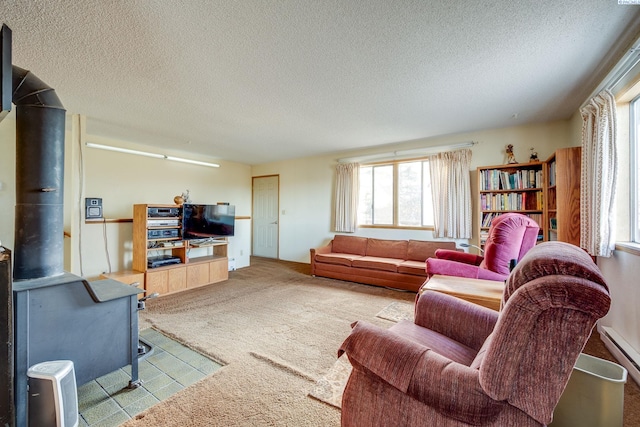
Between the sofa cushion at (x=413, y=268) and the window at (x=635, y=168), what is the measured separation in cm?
202

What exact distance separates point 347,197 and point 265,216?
7.99 feet

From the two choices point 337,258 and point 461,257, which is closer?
point 461,257

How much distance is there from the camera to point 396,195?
4828mm

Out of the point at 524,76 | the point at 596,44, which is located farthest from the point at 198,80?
the point at 596,44

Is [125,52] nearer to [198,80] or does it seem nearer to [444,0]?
[198,80]

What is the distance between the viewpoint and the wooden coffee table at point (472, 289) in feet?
5.93

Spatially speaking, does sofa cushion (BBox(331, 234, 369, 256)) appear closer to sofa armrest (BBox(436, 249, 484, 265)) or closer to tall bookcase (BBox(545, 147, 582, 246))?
sofa armrest (BBox(436, 249, 484, 265))

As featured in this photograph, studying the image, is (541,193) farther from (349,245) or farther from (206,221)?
(206,221)

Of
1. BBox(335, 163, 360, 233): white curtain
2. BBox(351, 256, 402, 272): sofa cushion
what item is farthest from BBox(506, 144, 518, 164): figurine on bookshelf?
BBox(335, 163, 360, 233): white curtain

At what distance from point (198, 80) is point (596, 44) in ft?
10.4

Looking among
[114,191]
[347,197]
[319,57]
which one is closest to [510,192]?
[347,197]

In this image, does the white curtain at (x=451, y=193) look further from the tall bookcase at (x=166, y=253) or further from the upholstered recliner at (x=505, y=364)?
the tall bookcase at (x=166, y=253)

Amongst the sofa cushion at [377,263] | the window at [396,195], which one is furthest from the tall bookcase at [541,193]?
the sofa cushion at [377,263]

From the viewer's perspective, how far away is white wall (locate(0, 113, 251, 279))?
3.39 metres
